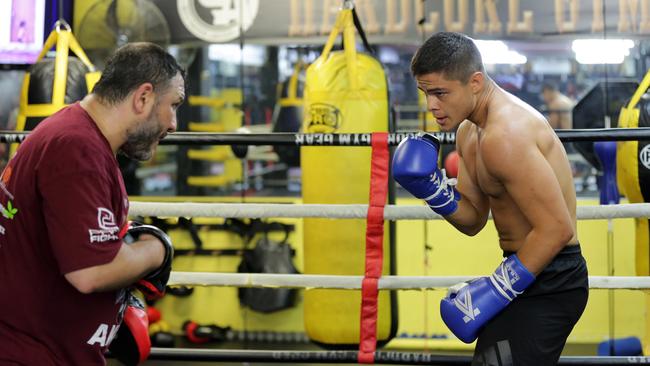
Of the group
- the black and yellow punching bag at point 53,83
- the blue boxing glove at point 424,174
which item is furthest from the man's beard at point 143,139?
the black and yellow punching bag at point 53,83

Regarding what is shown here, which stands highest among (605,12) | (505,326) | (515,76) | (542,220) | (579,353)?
(605,12)

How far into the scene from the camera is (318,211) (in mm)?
2920

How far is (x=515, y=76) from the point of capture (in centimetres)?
486

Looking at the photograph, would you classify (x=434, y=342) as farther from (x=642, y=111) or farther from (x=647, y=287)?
(x=647, y=287)

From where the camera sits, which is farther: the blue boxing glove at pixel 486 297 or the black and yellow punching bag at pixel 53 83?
the black and yellow punching bag at pixel 53 83

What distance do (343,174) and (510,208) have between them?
4.60ft

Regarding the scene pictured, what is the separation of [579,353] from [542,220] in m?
2.96

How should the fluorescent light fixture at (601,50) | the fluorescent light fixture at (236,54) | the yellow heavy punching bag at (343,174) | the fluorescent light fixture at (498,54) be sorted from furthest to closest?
the fluorescent light fixture at (236,54), the fluorescent light fixture at (498,54), the fluorescent light fixture at (601,50), the yellow heavy punching bag at (343,174)

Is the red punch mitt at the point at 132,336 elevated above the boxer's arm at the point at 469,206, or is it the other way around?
the boxer's arm at the point at 469,206

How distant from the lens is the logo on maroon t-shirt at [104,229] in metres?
1.71

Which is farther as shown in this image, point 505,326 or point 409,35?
point 409,35

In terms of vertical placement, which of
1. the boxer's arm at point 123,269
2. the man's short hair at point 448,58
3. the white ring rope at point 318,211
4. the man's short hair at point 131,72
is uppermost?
the man's short hair at point 448,58

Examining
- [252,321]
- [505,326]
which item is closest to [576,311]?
[505,326]

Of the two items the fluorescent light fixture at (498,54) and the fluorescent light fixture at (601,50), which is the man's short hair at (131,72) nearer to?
the fluorescent light fixture at (498,54)
